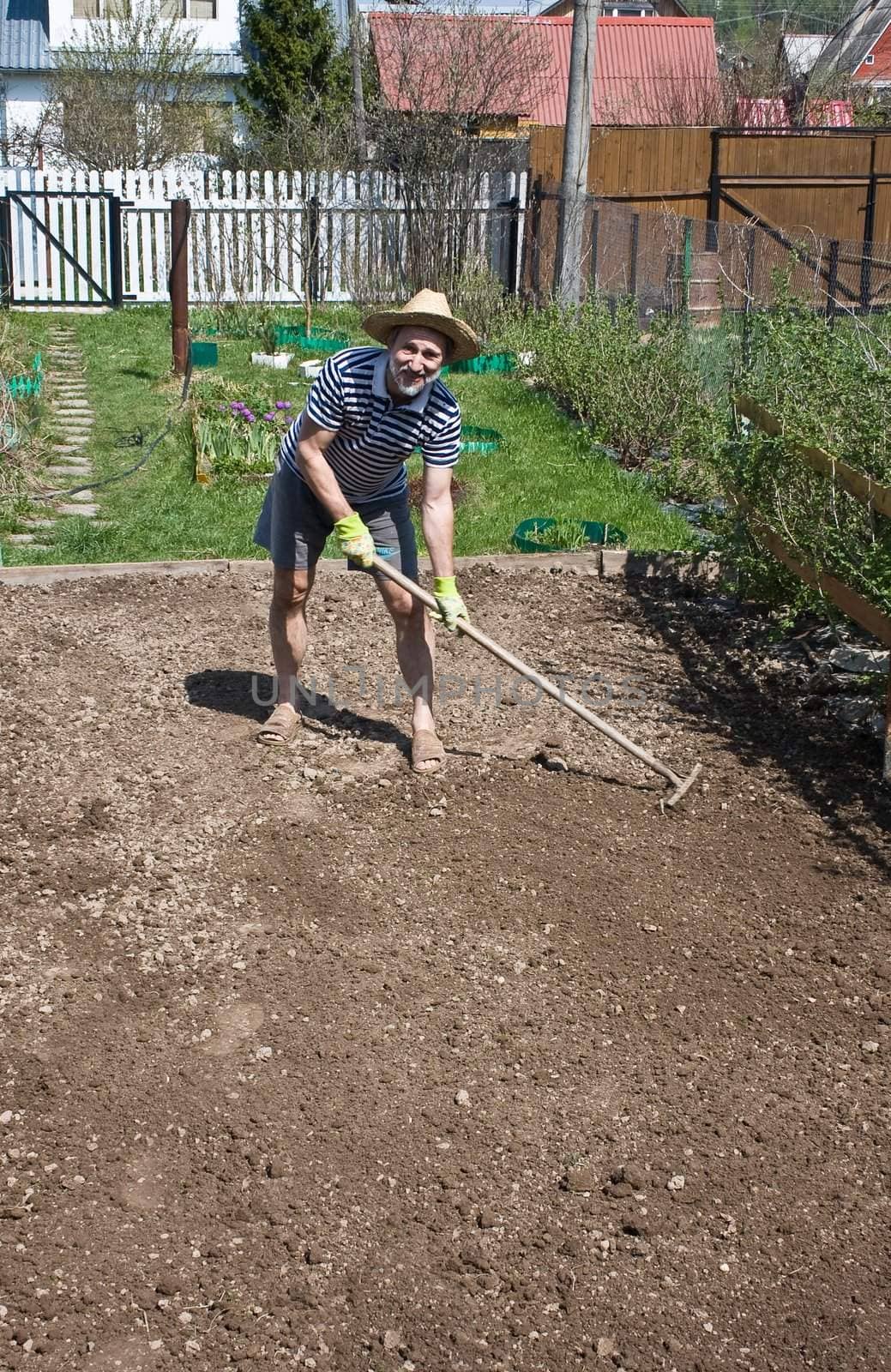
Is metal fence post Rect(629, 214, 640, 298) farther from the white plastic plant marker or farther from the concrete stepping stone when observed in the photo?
the concrete stepping stone

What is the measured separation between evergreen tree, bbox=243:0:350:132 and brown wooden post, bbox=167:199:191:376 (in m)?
20.8

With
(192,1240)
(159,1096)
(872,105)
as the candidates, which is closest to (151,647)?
(159,1096)

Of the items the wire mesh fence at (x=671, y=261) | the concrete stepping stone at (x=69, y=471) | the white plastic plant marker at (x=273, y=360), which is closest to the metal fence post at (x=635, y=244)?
the wire mesh fence at (x=671, y=261)

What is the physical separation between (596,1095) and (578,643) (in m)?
3.47

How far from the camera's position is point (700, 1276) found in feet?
9.98

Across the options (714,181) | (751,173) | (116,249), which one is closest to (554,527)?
(116,249)

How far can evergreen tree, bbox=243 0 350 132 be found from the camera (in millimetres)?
31688

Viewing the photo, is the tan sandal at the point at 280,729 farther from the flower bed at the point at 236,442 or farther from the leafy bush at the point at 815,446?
the flower bed at the point at 236,442

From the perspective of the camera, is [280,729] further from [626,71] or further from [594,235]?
[626,71]

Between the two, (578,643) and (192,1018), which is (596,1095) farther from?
(578,643)

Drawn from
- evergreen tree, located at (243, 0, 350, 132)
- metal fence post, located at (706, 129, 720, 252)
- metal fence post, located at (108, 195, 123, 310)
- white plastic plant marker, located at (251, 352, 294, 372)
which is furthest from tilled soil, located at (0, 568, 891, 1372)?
evergreen tree, located at (243, 0, 350, 132)

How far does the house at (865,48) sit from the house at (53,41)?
14.7m

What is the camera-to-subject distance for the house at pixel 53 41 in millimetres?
35250

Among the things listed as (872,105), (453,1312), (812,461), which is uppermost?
(872,105)
